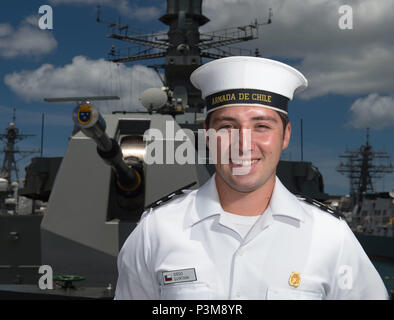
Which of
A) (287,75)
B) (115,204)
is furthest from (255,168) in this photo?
(115,204)

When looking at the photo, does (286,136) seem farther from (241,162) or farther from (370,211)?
(370,211)

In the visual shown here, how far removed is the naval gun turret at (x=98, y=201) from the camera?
514cm

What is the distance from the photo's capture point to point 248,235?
1504mm

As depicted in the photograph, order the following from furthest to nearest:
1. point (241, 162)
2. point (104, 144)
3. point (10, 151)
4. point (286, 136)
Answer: point (10, 151), point (104, 144), point (286, 136), point (241, 162)

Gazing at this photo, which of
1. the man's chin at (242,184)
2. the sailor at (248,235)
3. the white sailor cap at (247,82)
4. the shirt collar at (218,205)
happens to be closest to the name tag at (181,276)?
the sailor at (248,235)

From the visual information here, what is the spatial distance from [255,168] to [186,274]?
39cm

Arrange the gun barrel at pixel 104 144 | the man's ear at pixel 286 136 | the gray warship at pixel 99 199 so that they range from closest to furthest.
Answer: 1. the man's ear at pixel 286 136
2. the gun barrel at pixel 104 144
3. the gray warship at pixel 99 199

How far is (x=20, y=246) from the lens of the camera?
24.6 feet

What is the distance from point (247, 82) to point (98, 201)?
3910 millimetres

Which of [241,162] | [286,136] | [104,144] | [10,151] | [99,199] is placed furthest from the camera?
[10,151]

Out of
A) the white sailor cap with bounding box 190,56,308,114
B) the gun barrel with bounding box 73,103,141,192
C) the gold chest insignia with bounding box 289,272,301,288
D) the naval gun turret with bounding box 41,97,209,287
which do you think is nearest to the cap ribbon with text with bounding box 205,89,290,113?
the white sailor cap with bounding box 190,56,308,114

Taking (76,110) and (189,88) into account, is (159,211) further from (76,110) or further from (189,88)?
(189,88)

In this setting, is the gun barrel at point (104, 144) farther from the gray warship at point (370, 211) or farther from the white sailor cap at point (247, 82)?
the gray warship at point (370, 211)

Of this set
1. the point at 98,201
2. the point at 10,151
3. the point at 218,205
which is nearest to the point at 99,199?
the point at 98,201
